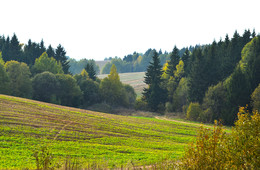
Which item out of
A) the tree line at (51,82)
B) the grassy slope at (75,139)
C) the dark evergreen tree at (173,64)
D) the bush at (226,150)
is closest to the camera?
the bush at (226,150)

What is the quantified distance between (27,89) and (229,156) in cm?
6863

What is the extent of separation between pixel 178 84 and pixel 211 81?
14.2 m

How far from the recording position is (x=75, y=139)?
3080 cm

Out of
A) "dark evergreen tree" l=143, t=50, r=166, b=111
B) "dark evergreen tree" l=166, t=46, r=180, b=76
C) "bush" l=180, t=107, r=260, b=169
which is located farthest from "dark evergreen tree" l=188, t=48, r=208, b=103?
"bush" l=180, t=107, r=260, b=169

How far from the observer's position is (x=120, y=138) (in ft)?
113

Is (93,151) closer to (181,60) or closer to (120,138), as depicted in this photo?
(120,138)

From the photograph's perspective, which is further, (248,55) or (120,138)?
(248,55)

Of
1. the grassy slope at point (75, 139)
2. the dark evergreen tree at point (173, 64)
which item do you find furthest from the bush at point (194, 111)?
the dark evergreen tree at point (173, 64)

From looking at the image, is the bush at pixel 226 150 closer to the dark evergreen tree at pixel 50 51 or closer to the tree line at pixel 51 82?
the tree line at pixel 51 82

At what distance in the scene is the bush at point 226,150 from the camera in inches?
426

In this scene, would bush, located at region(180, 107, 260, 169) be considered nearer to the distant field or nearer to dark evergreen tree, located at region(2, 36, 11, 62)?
dark evergreen tree, located at region(2, 36, 11, 62)

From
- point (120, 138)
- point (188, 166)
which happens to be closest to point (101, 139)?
point (120, 138)

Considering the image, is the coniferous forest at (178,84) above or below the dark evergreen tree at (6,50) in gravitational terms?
below

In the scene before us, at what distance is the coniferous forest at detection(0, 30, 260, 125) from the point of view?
59625 millimetres
